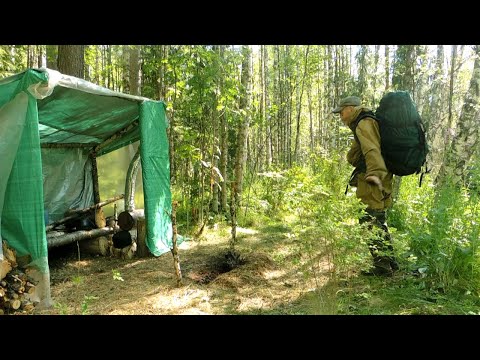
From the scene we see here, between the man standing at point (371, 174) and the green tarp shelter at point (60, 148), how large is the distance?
259 centimetres

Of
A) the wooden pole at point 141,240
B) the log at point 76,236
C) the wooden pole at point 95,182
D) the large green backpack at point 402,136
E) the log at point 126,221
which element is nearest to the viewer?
the large green backpack at point 402,136

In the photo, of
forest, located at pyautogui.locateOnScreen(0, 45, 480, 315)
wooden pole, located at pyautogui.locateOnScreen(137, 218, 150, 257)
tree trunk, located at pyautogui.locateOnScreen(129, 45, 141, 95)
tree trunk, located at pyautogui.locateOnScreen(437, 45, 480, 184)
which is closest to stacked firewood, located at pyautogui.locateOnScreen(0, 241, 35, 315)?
forest, located at pyautogui.locateOnScreen(0, 45, 480, 315)

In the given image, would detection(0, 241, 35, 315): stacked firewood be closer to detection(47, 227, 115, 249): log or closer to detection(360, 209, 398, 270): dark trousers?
detection(47, 227, 115, 249): log

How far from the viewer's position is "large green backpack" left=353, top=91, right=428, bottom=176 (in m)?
4.09

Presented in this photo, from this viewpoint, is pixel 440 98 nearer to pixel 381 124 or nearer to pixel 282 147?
pixel 282 147

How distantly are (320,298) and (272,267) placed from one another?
69.0 inches

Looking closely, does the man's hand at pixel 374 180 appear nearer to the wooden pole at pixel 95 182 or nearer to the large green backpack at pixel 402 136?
the large green backpack at pixel 402 136

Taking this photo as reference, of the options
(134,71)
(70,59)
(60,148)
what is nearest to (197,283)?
(60,148)

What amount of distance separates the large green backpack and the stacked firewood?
14.2ft

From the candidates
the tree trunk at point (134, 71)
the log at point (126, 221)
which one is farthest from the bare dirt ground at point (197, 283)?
the tree trunk at point (134, 71)

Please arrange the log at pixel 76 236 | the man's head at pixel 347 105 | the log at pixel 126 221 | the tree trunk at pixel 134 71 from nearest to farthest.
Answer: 1. the man's head at pixel 347 105
2. the log at pixel 76 236
3. the log at pixel 126 221
4. the tree trunk at pixel 134 71

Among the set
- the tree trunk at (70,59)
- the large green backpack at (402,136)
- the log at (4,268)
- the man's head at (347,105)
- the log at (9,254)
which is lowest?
the log at (4,268)

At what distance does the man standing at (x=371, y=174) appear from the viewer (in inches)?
161

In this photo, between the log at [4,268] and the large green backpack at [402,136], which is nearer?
the log at [4,268]
